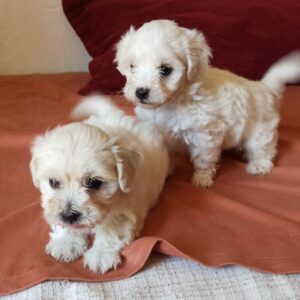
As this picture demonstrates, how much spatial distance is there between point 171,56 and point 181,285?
79 centimetres

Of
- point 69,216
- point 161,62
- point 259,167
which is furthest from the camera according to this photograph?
point 259,167

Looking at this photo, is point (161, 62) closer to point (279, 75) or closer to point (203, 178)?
point (203, 178)

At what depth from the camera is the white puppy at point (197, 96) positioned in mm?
1703

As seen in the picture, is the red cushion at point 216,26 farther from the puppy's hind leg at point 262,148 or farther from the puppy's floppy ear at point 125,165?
the puppy's floppy ear at point 125,165

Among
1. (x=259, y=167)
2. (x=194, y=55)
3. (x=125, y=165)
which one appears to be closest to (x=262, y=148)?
(x=259, y=167)

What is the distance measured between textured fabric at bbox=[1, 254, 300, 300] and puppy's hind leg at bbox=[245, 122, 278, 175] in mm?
629

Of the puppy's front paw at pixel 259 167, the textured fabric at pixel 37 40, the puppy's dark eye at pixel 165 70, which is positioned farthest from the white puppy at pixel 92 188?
the textured fabric at pixel 37 40

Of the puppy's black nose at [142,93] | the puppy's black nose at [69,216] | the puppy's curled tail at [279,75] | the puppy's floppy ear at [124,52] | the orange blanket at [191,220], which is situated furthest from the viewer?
the puppy's curled tail at [279,75]

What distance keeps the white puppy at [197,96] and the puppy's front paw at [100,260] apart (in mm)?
562

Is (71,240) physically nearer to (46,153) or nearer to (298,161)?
(46,153)

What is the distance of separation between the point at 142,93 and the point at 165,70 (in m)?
0.13

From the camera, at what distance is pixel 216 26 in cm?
260

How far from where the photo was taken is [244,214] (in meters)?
1.64

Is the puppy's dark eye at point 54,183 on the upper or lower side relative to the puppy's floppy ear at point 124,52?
lower
